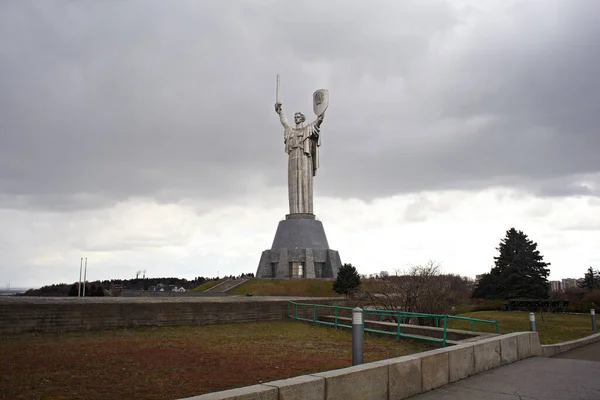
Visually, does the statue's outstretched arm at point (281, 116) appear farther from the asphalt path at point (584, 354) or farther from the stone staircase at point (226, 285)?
the asphalt path at point (584, 354)

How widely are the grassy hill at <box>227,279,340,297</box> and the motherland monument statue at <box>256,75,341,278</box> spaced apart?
2.69 m

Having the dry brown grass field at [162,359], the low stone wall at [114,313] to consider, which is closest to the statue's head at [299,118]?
the low stone wall at [114,313]

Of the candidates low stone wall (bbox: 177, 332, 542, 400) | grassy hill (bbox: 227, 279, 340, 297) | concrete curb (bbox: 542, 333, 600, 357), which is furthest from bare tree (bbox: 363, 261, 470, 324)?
grassy hill (bbox: 227, 279, 340, 297)

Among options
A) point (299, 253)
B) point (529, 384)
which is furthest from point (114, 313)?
point (299, 253)

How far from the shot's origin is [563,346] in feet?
39.5

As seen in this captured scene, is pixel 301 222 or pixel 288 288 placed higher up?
pixel 301 222

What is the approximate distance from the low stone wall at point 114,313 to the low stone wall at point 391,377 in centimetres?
882

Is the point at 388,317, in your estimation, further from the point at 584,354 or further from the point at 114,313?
the point at 114,313

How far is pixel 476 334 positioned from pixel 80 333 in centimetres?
932

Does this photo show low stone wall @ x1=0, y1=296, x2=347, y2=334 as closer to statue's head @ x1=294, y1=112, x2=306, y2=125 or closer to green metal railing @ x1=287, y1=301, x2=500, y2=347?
green metal railing @ x1=287, y1=301, x2=500, y2=347

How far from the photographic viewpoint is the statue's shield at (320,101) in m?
48.3

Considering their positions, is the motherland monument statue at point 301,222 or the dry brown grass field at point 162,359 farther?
the motherland monument statue at point 301,222

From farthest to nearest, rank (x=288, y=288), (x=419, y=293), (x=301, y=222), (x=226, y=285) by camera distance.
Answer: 1. (x=301, y=222)
2. (x=226, y=285)
3. (x=288, y=288)
4. (x=419, y=293)

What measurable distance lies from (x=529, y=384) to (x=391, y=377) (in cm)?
252
